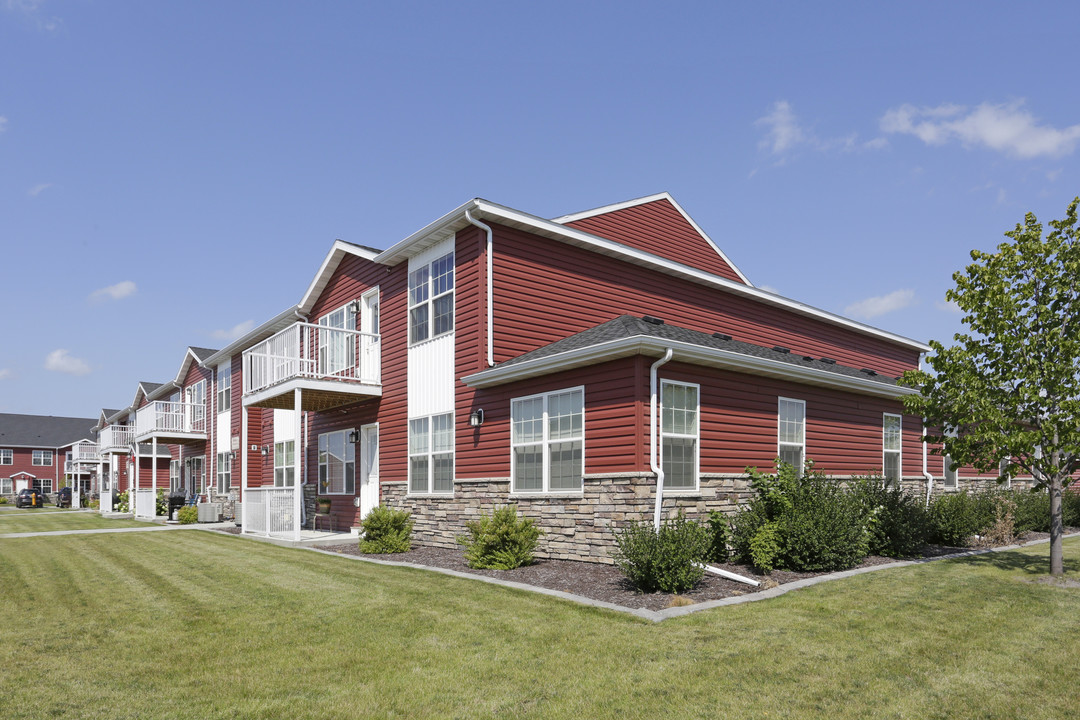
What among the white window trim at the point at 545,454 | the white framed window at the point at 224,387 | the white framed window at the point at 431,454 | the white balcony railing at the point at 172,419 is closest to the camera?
the white window trim at the point at 545,454

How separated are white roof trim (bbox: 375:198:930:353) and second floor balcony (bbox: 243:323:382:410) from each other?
2.70 meters

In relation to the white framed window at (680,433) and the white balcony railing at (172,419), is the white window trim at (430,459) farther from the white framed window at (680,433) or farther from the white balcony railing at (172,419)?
the white balcony railing at (172,419)

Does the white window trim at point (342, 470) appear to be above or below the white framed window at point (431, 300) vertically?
below

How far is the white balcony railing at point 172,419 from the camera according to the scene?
110 ft

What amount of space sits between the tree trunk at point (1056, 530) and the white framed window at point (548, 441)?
728cm

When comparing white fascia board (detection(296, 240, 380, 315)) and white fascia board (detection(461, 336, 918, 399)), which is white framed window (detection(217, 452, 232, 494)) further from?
white fascia board (detection(461, 336, 918, 399))

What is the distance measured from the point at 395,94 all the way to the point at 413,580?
35.9 ft

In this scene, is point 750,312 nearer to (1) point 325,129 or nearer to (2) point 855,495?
(2) point 855,495

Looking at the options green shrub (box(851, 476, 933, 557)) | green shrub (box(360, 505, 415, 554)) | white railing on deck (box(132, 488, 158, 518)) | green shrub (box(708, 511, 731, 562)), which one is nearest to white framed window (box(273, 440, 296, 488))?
green shrub (box(360, 505, 415, 554))

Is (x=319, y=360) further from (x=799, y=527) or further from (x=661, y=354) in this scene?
(x=799, y=527)

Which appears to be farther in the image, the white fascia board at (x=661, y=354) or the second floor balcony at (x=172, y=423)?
the second floor balcony at (x=172, y=423)

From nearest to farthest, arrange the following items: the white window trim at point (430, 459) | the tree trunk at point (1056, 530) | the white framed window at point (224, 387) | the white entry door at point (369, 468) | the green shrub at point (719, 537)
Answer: the tree trunk at point (1056, 530) < the green shrub at point (719, 537) < the white window trim at point (430, 459) < the white entry door at point (369, 468) < the white framed window at point (224, 387)

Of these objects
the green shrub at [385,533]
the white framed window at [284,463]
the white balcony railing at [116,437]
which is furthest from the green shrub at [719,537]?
the white balcony railing at [116,437]

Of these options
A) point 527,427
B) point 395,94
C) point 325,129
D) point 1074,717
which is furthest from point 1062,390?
point 325,129
